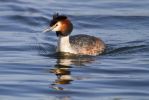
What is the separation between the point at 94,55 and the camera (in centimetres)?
1859

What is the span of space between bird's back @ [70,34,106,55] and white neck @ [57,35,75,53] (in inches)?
6.9

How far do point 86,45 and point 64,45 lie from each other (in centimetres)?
76

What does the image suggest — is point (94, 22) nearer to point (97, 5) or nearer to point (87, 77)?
point (97, 5)

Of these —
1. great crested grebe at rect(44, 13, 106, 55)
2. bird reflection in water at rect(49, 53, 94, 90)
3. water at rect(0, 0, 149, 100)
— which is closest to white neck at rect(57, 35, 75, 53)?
great crested grebe at rect(44, 13, 106, 55)

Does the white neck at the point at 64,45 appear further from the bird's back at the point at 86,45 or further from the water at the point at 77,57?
the water at the point at 77,57

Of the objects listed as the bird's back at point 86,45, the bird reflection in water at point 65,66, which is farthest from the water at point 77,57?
the bird's back at point 86,45

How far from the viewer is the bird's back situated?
1855cm

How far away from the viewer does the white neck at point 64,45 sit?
18.3m

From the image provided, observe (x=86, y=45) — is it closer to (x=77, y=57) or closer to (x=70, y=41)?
(x=70, y=41)

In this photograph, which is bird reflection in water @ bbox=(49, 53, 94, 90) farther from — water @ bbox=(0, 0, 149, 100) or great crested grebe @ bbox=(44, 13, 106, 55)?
great crested grebe @ bbox=(44, 13, 106, 55)

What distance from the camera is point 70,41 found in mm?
18562

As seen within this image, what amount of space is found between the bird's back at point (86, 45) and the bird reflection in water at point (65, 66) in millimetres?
321

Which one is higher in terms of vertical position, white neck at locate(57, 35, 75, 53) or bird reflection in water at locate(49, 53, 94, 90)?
white neck at locate(57, 35, 75, 53)

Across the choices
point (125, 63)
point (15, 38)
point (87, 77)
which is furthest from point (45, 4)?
point (87, 77)
